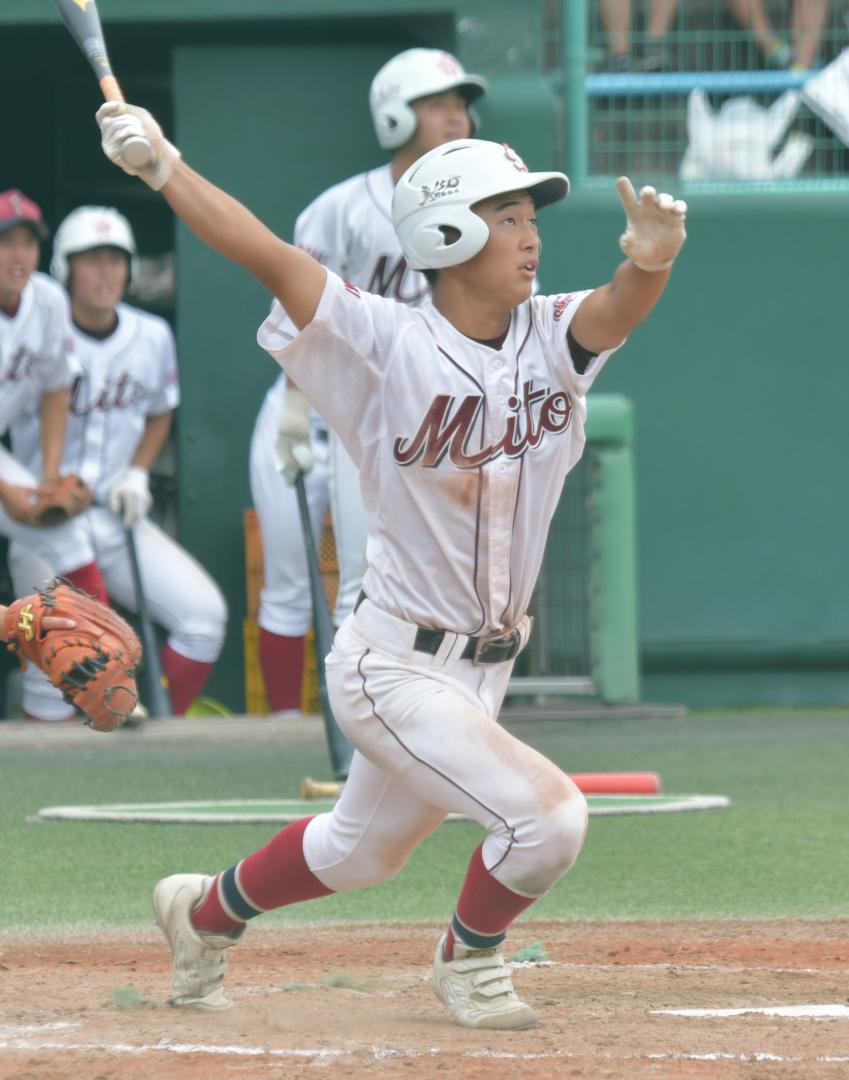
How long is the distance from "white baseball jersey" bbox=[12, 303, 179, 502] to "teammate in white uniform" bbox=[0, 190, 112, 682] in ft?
1.16

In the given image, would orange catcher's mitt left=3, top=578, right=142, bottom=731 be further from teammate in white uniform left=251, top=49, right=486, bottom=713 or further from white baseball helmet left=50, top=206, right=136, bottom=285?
white baseball helmet left=50, top=206, right=136, bottom=285

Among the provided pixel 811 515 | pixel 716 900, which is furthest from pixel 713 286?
pixel 716 900

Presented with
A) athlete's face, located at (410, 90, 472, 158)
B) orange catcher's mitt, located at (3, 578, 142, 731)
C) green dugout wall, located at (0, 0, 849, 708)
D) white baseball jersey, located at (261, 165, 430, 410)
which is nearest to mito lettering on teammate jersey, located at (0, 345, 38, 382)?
green dugout wall, located at (0, 0, 849, 708)

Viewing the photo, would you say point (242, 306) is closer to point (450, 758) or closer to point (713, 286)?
point (713, 286)

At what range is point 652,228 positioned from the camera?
→ 3318 mm

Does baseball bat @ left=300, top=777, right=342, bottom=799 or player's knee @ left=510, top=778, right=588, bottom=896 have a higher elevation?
player's knee @ left=510, top=778, right=588, bottom=896

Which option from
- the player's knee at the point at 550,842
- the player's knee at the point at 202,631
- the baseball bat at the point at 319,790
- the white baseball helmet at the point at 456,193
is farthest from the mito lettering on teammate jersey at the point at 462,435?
the player's knee at the point at 202,631

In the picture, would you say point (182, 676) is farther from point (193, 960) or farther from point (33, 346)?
point (193, 960)

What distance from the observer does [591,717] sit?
7.89 metres

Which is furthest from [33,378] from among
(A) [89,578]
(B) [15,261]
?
(A) [89,578]

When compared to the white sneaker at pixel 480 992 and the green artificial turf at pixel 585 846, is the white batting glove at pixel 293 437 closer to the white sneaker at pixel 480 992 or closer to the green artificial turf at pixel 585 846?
the green artificial turf at pixel 585 846

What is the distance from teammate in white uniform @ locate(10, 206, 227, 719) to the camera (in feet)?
26.4

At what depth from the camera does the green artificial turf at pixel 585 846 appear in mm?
4656

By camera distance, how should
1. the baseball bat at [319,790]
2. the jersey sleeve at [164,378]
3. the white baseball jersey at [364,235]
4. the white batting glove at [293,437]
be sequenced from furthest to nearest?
1. the jersey sleeve at [164,378]
2. the white batting glove at [293,437]
3. the white baseball jersey at [364,235]
4. the baseball bat at [319,790]
